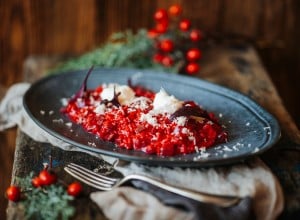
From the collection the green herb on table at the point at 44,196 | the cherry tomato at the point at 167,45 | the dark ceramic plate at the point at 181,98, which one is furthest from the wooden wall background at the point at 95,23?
the green herb on table at the point at 44,196

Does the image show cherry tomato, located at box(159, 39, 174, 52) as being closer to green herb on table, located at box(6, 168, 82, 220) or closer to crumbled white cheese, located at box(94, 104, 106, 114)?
crumbled white cheese, located at box(94, 104, 106, 114)

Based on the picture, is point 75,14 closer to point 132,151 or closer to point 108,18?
point 108,18

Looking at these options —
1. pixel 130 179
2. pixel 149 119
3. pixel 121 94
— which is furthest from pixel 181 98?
pixel 130 179

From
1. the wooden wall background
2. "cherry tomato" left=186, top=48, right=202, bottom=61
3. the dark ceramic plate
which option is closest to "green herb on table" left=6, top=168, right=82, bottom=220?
the dark ceramic plate

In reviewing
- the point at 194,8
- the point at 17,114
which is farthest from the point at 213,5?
the point at 17,114

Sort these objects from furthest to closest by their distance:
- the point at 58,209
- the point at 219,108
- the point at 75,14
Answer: the point at 75,14, the point at 219,108, the point at 58,209
